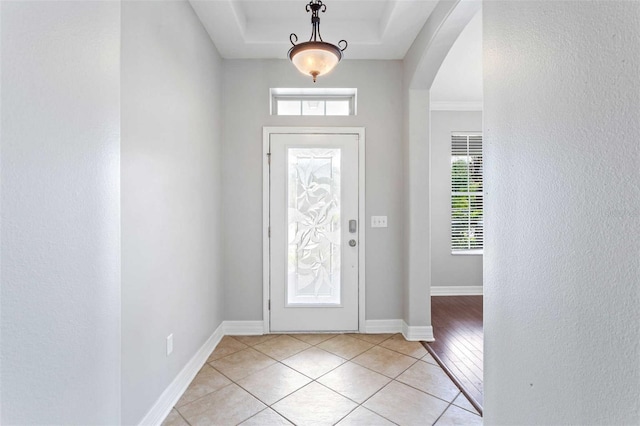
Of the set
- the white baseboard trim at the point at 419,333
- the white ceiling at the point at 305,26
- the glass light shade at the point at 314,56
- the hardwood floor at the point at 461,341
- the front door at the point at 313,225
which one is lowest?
the hardwood floor at the point at 461,341

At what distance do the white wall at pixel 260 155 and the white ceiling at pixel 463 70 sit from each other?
675mm

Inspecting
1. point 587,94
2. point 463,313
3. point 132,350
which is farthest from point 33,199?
point 463,313

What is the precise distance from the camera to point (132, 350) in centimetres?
151

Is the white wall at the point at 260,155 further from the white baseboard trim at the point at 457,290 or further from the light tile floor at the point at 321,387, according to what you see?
the white baseboard trim at the point at 457,290

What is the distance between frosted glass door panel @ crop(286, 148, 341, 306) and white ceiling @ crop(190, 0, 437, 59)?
39.5 inches

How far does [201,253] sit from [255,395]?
3.70ft

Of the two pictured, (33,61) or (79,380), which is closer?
(33,61)

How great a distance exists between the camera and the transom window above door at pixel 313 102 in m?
3.15

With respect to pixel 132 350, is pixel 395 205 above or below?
above

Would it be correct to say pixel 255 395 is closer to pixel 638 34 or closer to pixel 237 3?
pixel 638 34

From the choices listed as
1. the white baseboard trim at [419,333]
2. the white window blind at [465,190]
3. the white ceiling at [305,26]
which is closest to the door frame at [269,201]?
the white baseboard trim at [419,333]

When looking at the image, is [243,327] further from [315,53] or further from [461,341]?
[315,53]

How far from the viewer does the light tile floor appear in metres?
1.78

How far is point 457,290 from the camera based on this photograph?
450cm
